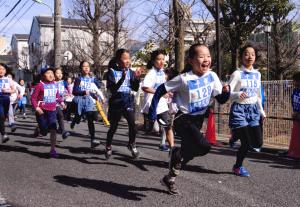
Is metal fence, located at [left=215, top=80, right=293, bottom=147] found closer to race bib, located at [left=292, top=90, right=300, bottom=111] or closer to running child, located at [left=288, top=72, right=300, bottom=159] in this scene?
running child, located at [left=288, top=72, right=300, bottom=159]

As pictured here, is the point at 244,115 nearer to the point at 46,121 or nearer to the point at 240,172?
the point at 240,172

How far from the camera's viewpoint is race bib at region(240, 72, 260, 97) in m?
5.85

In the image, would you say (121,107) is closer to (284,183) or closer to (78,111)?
(78,111)

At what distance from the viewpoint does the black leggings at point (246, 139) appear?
577 cm

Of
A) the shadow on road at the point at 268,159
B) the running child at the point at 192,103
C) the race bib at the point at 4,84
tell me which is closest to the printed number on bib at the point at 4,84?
the race bib at the point at 4,84

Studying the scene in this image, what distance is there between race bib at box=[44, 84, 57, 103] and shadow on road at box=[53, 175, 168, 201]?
2166mm

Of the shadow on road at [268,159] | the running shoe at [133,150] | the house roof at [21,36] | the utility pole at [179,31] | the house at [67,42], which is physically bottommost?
the shadow on road at [268,159]

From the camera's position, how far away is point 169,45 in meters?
14.5

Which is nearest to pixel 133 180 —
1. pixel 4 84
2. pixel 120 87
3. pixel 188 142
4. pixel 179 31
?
pixel 188 142

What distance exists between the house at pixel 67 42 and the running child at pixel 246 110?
20.1m

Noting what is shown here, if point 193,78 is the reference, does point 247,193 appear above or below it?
below

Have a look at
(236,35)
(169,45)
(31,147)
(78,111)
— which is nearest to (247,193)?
(78,111)

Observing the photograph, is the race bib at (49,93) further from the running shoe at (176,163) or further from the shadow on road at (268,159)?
the running shoe at (176,163)

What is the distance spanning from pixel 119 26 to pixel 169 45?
383 inches
